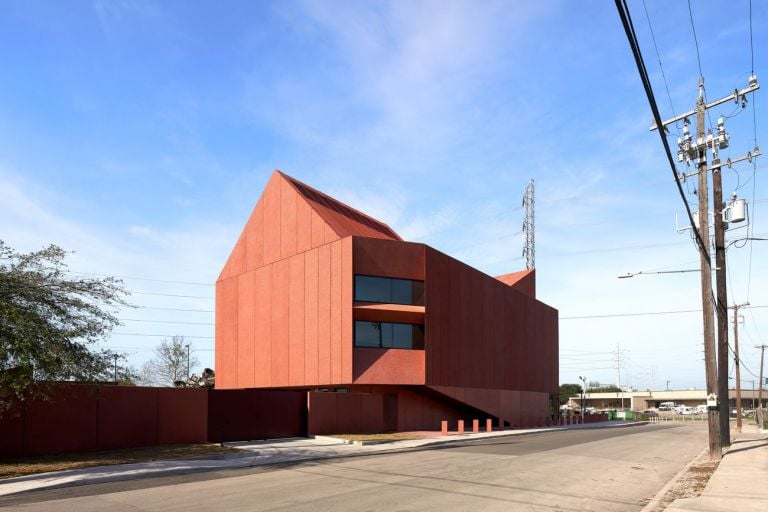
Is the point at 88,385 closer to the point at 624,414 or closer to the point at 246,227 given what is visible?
the point at 246,227

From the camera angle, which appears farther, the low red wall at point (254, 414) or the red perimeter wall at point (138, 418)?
the low red wall at point (254, 414)

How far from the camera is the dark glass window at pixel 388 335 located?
37.6 m

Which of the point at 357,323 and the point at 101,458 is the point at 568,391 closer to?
the point at 357,323

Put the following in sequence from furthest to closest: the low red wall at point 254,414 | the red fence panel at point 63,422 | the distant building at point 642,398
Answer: the distant building at point 642,398, the low red wall at point 254,414, the red fence panel at point 63,422

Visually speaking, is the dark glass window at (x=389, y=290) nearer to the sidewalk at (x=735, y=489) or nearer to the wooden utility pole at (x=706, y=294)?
the wooden utility pole at (x=706, y=294)

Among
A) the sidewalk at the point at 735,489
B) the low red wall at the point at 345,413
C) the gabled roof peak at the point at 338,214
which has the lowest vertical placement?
the low red wall at the point at 345,413

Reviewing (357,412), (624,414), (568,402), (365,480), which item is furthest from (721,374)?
(568,402)

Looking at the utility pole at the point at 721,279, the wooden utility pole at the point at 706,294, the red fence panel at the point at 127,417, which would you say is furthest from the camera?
the utility pole at the point at 721,279

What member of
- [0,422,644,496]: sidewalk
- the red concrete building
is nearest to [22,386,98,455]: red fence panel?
[0,422,644,496]: sidewalk

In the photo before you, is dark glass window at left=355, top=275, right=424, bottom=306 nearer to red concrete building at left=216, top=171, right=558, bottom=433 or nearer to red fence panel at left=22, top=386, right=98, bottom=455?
red concrete building at left=216, top=171, right=558, bottom=433

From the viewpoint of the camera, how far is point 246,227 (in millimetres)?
48375

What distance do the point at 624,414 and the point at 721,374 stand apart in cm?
6024

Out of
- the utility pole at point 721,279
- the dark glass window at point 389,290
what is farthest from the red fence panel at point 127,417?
the utility pole at point 721,279

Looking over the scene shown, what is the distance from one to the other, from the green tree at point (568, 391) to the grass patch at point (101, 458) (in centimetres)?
13212
